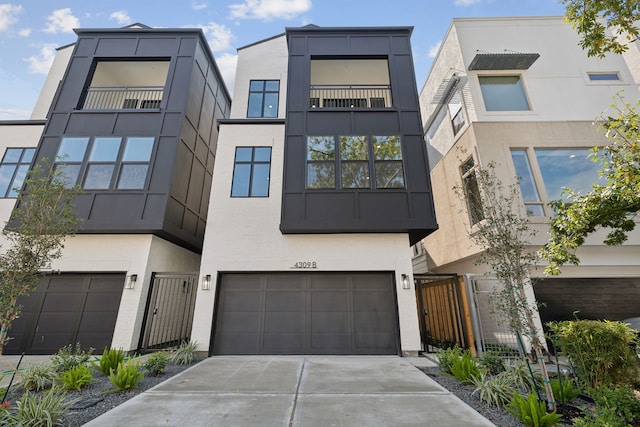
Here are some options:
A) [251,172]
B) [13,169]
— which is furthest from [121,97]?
[251,172]

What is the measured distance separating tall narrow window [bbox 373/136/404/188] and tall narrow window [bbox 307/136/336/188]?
141cm

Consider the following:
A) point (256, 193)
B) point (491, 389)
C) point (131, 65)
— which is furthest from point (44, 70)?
point (491, 389)

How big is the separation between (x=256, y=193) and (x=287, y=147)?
184 cm

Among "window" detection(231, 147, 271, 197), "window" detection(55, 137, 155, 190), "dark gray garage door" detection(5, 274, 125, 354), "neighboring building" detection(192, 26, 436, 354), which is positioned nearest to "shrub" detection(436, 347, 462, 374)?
"neighboring building" detection(192, 26, 436, 354)

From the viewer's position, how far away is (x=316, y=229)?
25.9 feet

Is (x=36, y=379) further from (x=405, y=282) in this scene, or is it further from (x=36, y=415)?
(x=405, y=282)

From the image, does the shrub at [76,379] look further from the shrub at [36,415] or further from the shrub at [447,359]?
the shrub at [447,359]

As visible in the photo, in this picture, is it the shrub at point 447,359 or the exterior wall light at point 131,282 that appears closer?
the shrub at point 447,359

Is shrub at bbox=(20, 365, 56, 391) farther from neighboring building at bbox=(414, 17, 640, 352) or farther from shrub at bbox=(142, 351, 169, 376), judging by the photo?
neighboring building at bbox=(414, 17, 640, 352)

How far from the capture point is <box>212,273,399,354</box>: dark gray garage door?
7.47 m

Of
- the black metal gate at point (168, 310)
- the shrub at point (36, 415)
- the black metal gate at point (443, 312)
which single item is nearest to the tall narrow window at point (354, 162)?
the black metal gate at point (443, 312)

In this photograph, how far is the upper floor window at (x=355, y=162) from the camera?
8352mm

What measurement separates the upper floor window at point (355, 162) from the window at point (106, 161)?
5.45 meters

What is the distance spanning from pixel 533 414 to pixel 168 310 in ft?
30.4
